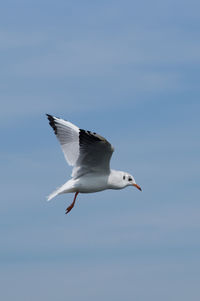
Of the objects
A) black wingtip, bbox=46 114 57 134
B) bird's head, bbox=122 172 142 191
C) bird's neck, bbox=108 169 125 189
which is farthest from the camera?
black wingtip, bbox=46 114 57 134

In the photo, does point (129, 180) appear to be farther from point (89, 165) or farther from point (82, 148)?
point (82, 148)

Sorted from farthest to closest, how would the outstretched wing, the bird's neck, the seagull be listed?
the bird's neck
the seagull
the outstretched wing

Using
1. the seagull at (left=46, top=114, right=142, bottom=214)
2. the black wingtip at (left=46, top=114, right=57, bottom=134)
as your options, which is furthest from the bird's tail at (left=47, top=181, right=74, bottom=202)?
the black wingtip at (left=46, top=114, right=57, bottom=134)

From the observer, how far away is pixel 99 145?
22.0 metres

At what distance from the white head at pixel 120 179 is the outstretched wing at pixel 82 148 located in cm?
42

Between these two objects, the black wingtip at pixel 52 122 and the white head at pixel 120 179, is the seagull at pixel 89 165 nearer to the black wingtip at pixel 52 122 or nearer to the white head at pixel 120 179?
the white head at pixel 120 179

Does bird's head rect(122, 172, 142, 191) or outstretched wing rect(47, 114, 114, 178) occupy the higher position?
outstretched wing rect(47, 114, 114, 178)

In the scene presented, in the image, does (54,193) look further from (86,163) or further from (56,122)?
(56,122)

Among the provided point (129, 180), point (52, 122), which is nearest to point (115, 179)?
point (129, 180)

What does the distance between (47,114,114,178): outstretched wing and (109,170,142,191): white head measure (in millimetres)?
424

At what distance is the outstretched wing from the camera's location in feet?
71.5

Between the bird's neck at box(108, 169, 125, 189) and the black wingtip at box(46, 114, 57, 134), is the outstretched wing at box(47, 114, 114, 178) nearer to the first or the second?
the black wingtip at box(46, 114, 57, 134)

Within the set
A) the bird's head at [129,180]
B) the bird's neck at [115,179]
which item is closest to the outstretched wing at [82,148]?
the bird's neck at [115,179]

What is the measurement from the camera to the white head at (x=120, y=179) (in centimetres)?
2421
